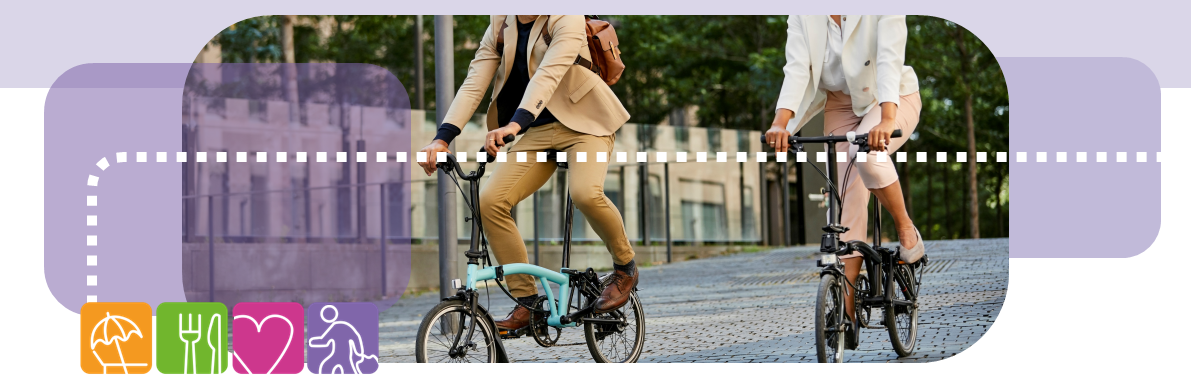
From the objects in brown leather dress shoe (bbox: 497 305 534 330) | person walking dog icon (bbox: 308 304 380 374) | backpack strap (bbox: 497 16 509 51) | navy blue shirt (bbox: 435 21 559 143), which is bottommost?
person walking dog icon (bbox: 308 304 380 374)

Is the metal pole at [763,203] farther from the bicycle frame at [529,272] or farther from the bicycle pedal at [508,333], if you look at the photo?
the bicycle pedal at [508,333]

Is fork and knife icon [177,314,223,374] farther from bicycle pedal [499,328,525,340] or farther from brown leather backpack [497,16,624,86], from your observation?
brown leather backpack [497,16,624,86]

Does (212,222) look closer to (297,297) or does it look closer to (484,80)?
(297,297)

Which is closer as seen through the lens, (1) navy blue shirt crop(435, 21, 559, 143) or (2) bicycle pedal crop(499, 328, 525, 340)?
(2) bicycle pedal crop(499, 328, 525, 340)

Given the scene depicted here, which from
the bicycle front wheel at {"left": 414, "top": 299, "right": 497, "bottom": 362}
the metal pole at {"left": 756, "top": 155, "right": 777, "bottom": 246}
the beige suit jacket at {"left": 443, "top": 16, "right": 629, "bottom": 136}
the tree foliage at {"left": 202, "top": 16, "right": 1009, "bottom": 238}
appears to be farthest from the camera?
the metal pole at {"left": 756, "top": 155, "right": 777, "bottom": 246}

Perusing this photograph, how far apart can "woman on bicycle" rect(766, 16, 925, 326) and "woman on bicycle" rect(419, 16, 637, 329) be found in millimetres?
699

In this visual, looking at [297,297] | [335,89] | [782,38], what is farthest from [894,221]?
[782,38]

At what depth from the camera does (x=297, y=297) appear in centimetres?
1012

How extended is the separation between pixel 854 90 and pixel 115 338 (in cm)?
292

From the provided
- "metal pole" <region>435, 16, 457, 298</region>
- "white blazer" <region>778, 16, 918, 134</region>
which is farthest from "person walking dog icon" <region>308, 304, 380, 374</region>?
"metal pole" <region>435, 16, 457, 298</region>

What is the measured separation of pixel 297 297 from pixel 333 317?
Answer: 6.12 meters

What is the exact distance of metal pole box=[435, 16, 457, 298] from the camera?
21.3ft

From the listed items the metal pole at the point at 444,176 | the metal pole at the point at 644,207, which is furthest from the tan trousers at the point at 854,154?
the metal pole at the point at 644,207

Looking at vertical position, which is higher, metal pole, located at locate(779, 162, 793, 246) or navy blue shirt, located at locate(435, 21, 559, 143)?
navy blue shirt, located at locate(435, 21, 559, 143)
